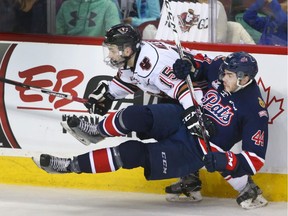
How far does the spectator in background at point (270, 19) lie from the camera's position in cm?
543

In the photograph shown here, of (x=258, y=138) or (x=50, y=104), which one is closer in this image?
(x=258, y=138)

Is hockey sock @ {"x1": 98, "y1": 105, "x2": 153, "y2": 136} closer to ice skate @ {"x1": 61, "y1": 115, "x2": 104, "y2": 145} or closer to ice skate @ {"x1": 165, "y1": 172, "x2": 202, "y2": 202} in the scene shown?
ice skate @ {"x1": 61, "y1": 115, "x2": 104, "y2": 145}

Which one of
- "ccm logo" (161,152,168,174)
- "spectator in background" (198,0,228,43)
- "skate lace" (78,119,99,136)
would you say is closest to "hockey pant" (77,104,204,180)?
"ccm logo" (161,152,168,174)

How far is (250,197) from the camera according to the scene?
512 cm

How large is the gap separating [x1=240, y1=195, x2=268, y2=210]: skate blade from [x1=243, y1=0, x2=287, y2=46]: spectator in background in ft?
2.92

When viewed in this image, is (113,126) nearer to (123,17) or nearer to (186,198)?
(186,198)

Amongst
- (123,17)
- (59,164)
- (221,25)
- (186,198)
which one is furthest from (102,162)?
(221,25)

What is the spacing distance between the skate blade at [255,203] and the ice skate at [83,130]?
80cm

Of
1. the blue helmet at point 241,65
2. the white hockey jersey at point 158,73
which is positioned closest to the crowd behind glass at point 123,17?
the white hockey jersey at point 158,73

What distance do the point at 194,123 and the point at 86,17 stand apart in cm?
108

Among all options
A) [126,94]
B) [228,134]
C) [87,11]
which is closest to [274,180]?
[228,134]

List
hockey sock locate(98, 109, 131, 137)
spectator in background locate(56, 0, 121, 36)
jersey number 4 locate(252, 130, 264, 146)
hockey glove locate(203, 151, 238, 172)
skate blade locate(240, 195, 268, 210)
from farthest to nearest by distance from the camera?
spectator in background locate(56, 0, 121, 36) < skate blade locate(240, 195, 268, 210) < hockey sock locate(98, 109, 131, 137) < jersey number 4 locate(252, 130, 264, 146) < hockey glove locate(203, 151, 238, 172)

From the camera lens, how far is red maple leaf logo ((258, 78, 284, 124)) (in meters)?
5.30

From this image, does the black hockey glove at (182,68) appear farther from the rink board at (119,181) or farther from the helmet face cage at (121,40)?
the rink board at (119,181)
